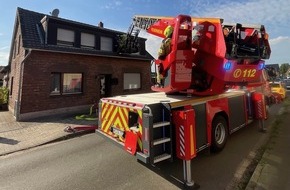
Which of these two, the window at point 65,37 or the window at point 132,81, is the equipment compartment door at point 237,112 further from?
the window at point 65,37

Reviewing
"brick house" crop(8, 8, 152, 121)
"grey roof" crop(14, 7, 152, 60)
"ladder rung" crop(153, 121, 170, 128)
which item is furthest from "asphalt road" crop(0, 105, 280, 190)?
"grey roof" crop(14, 7, 152, 60)

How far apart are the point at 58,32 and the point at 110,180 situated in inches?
452

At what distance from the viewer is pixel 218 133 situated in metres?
5.89

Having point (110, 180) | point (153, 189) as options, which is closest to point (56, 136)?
point (110, 180)

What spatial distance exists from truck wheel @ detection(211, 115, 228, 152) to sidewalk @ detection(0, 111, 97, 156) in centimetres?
554

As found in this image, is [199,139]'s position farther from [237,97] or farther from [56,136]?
[56,136]

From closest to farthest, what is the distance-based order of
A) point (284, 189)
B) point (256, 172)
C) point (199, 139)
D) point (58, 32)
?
point (284, 189) < point (256, 172) < point (199, 139) < point (58, 32)

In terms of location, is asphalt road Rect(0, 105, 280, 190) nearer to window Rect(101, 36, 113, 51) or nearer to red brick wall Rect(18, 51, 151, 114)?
red brick wall Rect(18, 51, 151, 114)

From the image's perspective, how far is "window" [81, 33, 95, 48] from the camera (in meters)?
14.5

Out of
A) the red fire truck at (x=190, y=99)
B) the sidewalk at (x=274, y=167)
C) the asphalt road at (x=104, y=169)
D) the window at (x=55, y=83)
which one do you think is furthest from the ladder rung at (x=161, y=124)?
the window at (x=55, y=83)

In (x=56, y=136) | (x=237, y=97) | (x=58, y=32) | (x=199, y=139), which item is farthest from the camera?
(x=58, y=32)

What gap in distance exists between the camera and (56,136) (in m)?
8.20

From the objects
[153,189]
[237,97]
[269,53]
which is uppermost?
[269,53]

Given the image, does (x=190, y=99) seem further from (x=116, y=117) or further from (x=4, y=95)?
(x=4, y=95)
